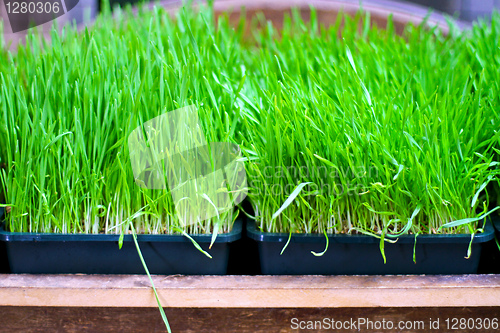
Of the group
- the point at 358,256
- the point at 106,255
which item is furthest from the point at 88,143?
the point at 358,256

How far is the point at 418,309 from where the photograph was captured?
18.0 inches

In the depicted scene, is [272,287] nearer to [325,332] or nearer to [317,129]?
[325,332]

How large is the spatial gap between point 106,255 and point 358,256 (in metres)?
0.31

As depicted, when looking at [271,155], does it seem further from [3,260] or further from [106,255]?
Answer: [3,260]

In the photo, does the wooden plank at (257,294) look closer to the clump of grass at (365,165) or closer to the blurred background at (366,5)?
the clump of grass at (365,165)

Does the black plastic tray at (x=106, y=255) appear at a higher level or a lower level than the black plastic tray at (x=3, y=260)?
higher

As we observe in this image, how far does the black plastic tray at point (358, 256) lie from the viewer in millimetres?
461

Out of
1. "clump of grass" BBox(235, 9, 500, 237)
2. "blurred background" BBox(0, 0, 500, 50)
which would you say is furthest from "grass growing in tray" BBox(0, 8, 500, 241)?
"blurred background" BBox(0, 0, 500, 50)

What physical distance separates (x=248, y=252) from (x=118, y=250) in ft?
0.61

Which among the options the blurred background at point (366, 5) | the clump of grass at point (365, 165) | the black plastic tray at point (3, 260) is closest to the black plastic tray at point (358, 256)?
the clump of grass at point (365, 165)

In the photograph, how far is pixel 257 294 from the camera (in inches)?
17.1

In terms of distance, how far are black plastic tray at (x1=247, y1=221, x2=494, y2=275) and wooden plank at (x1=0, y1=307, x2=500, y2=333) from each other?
5cm

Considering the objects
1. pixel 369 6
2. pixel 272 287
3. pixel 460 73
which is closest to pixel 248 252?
pixel 272 287

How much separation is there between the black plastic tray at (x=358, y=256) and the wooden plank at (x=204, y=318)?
5 cm
